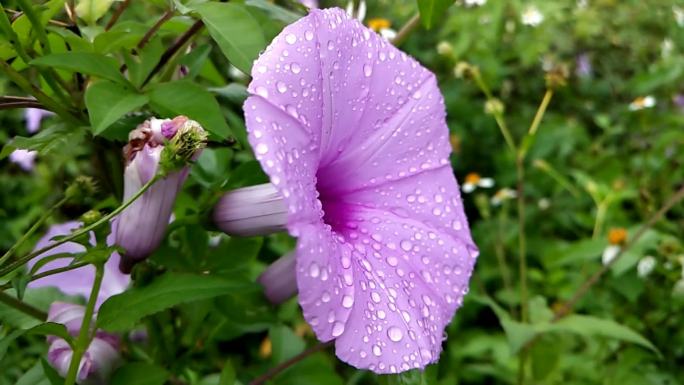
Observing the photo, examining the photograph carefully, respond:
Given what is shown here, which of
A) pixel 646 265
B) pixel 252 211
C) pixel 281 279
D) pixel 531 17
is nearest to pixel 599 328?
pixel 646 265

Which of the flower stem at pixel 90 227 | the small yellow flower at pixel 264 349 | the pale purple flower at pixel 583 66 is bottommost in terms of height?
the pale purple flower at pixel 583 66

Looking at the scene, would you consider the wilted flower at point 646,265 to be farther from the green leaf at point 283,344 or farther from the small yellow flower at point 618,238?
the green leaf at point 283,344

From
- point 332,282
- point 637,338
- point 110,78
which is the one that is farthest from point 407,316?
point 637,338

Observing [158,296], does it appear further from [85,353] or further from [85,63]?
[85,63]

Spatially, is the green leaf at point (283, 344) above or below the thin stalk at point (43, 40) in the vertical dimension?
below

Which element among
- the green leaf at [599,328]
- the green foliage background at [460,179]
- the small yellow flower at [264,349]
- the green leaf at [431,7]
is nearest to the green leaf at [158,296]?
the green foliage background at [460,179]

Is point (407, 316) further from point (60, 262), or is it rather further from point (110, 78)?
point (60, 262)

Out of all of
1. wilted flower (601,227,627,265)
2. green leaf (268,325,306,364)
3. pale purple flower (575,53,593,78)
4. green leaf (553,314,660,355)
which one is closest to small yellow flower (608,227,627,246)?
wilted flower (601,227,627,265)
